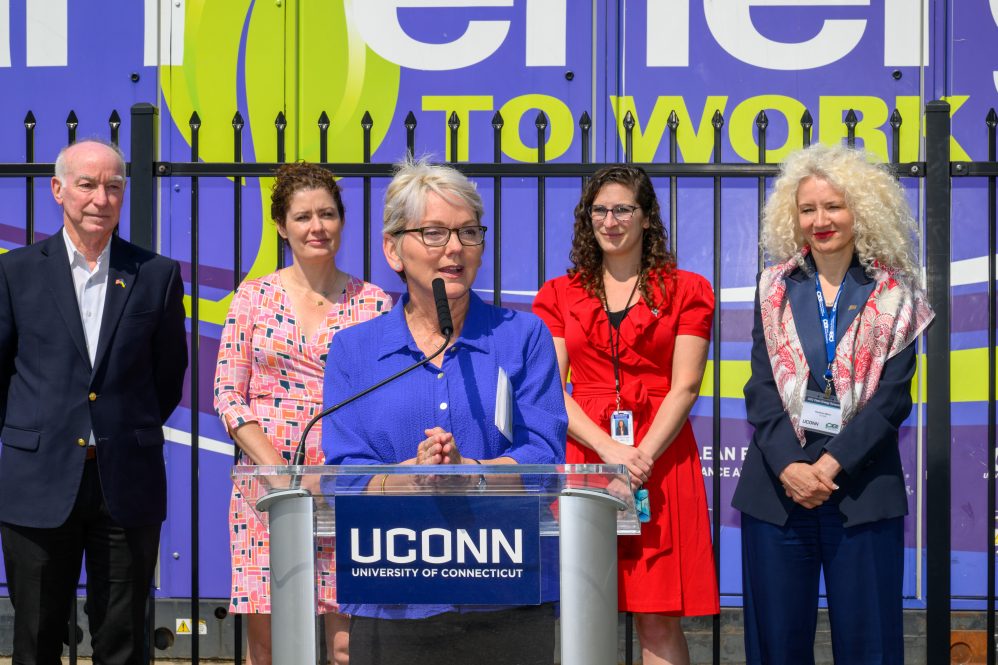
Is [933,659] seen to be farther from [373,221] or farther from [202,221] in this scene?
[202,221]

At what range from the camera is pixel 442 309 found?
2277mm

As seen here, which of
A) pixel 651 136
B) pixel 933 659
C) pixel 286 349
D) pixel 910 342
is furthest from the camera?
pixel 651 136

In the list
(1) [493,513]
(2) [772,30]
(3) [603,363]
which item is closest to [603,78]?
(2) [772,30]

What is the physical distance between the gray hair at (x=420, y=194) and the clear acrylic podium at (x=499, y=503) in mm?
857

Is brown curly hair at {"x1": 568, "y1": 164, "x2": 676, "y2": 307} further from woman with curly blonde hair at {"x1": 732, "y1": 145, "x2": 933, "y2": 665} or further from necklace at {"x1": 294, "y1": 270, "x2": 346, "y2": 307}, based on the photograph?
necklace at {"x1": 294, "y1": 270, "x2": 346, "y2": 307}

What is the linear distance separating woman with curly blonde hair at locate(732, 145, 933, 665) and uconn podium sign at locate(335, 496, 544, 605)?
1.67m

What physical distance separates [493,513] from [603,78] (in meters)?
3.11

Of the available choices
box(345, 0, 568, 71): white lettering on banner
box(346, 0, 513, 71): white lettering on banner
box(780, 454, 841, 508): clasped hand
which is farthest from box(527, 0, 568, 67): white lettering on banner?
box(780, 454, 841, 508): clasped hand

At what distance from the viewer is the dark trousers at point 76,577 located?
3.42 metres

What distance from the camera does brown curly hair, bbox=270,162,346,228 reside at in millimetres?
3836

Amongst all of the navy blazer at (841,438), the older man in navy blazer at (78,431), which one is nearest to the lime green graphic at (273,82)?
the older man in navy blazer at (78,431)

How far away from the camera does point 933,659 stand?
13.6ft

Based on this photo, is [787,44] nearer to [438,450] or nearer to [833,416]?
[833,416]

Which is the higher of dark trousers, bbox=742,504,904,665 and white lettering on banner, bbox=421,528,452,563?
white lettering on banner, bbox=421,528,452,563
